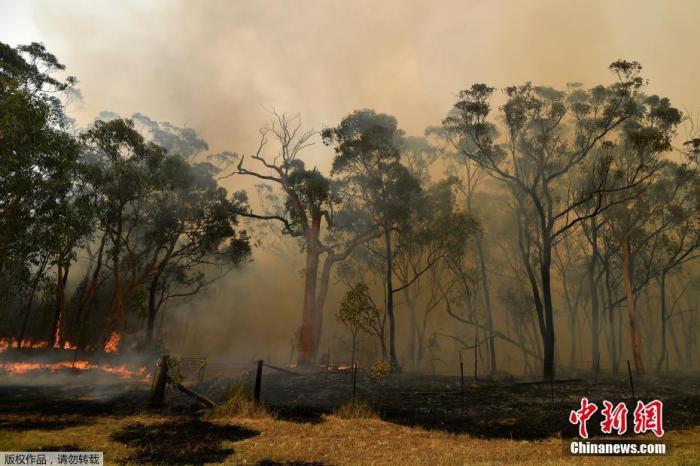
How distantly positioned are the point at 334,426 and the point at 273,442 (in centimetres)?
278

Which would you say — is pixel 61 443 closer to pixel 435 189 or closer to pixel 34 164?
pixel 34 164

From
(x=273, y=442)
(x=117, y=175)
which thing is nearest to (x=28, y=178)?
(x=117, y=175)

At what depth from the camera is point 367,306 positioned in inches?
1259

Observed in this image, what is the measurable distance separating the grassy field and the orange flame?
22.2 m

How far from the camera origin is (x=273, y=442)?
38.2ft

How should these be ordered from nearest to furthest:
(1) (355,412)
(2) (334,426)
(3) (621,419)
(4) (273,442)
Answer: (4) (273,442) → (3) (621,419) → (2) (334,426) → (1) (355,412)

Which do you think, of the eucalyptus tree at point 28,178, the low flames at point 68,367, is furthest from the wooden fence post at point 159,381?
the low flames at point 68,367

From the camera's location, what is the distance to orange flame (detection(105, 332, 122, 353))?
3441cm

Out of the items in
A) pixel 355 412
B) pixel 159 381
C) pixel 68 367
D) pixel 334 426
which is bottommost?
pixel 68 367

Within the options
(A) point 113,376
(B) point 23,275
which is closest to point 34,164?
(B) point 23,275

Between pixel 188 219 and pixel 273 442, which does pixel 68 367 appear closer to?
pixel 188 219

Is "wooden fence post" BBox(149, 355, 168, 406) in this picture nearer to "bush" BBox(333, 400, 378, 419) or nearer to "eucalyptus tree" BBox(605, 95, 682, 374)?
"bush" BBox(333, 400, 378, 419)

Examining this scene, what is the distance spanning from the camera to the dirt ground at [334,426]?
34.2 ft

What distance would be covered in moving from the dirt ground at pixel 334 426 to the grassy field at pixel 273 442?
3cm
